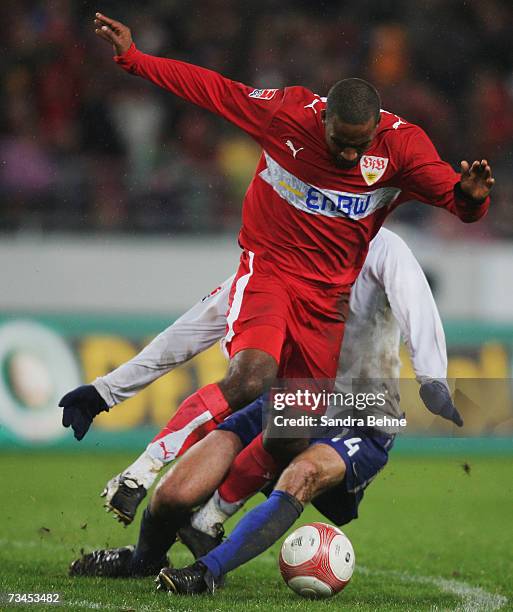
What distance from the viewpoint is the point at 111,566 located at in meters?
5.24

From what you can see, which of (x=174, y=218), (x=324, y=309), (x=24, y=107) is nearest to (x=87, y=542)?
(x=324, y=309)

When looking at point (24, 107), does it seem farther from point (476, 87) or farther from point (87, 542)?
point (87, 542)

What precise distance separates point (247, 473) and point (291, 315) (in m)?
0.72

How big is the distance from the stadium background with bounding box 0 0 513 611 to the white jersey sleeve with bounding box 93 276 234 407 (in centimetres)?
259

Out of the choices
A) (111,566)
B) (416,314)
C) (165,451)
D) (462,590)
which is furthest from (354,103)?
(111,566)

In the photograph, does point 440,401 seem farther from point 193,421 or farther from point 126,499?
point 126,499

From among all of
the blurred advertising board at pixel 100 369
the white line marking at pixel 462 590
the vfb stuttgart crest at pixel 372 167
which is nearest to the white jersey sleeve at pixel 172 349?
the vfb stuttgart crest at pixel 372 167

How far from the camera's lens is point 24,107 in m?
11.6

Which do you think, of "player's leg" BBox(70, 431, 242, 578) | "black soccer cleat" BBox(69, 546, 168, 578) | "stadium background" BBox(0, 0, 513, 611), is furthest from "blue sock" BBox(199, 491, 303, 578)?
"stadium background" BBox(0, 0, 513, 611)

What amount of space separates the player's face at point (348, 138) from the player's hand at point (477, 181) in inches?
16.8

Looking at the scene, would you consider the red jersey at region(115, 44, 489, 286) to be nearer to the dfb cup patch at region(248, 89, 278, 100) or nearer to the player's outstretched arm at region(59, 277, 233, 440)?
the dfb cup patch at region(248, 89, 278, 100)

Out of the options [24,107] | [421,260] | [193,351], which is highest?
[193,351]

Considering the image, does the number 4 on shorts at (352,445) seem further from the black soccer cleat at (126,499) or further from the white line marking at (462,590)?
the black soccer cleat at (126,499)

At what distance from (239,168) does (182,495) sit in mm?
6904
